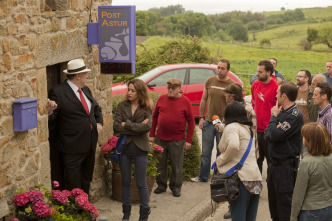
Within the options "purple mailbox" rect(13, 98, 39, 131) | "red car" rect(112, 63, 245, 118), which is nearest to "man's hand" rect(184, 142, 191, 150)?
"purple mailbox" rect(13, 98, 39, 131)

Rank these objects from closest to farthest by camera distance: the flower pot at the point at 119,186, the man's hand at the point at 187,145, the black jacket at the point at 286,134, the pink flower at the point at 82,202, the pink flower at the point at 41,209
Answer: the pink flower at the point at 41,209, the pink flower at the point at 82,202, the black jacket at the point at 286,134, the flower pot at the point at 119,186, the man's hand at the point at 187,145

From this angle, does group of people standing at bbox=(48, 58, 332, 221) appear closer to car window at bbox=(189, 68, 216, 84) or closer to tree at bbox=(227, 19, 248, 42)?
car window at bbox=(189, 68, 216, 84)

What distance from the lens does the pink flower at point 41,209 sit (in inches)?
219

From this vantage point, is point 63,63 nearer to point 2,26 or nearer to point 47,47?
point 47,47

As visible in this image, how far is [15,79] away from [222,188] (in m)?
2.54

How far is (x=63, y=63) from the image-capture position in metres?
7.25

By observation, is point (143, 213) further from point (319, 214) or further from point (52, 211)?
point (319, 214)

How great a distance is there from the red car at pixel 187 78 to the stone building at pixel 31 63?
6.79m

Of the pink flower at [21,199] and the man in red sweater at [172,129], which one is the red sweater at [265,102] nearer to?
the man in red sweater at [172,129]

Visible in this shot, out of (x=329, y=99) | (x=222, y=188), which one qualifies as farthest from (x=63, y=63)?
(x=329, y=99)

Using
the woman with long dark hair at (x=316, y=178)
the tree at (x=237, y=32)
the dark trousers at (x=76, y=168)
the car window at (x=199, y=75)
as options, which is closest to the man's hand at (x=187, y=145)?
the dark trousers at (x=76, y=168)

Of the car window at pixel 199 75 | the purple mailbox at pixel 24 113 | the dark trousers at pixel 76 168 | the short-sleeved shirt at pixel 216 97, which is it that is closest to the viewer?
the purple mailbox at pixel 24 113

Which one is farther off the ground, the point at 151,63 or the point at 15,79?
the point at 15,79

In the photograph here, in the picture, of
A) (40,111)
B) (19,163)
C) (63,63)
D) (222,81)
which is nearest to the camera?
(19,163)
